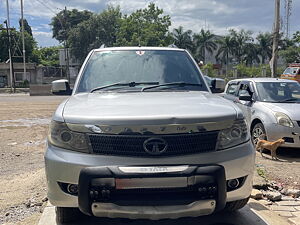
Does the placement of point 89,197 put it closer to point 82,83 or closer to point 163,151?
point 163,151

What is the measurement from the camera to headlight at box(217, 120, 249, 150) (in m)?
2.89

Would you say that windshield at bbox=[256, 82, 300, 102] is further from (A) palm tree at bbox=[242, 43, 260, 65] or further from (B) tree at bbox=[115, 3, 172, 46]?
(A) palm tree at bbox=[242, 43, 260, 65]

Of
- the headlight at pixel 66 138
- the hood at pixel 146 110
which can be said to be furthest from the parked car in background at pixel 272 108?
the headlight at pixel 66 138

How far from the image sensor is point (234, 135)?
298cm

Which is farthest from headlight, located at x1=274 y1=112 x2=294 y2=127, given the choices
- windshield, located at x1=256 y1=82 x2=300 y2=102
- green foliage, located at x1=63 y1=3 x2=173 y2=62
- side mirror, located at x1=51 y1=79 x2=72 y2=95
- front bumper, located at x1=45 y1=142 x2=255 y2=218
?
green foliage, located at x1=63 y1=3 x2=173 y2=62

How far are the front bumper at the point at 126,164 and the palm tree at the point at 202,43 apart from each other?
67651 mm

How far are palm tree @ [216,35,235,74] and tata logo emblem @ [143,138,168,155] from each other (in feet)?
222

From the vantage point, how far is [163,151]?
275cm

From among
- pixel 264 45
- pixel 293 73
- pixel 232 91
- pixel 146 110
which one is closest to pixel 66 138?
pixel 146 110

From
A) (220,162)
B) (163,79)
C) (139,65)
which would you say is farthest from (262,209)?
(139,65)

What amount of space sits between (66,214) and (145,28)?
49286 millimetres

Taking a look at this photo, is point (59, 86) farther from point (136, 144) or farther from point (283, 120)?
point (283, 120)

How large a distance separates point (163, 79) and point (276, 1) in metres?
20.8

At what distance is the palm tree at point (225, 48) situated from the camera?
67.6 m
